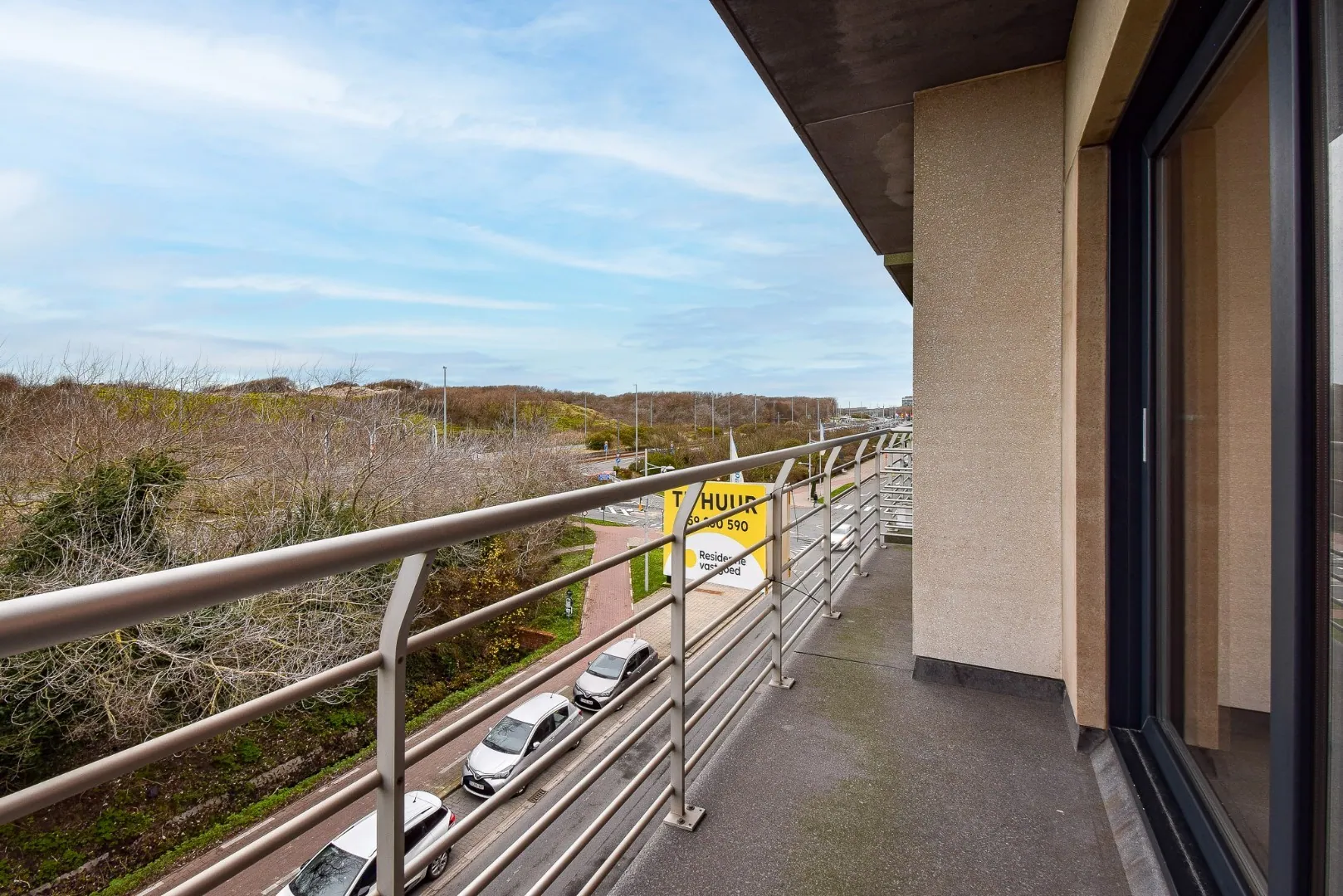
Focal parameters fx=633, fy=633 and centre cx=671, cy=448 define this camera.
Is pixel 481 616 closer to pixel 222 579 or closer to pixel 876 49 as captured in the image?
pixel 222 579

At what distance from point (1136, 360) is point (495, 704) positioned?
6.54 ft

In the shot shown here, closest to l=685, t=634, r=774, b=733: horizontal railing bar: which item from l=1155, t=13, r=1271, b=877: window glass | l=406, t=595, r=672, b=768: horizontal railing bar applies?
l=406, t=595, r=672, b=768: horizontal railing bar

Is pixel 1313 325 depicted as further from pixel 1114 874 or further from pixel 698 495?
pixel 1114 874

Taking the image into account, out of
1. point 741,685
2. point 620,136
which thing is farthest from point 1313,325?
point 620,136

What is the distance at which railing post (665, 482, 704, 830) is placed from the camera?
1.52 meters

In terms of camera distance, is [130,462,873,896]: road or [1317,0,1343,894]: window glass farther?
[130,462,873,896]: road

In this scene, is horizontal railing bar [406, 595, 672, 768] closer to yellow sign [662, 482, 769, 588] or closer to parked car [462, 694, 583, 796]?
yellow sign [662, 482, 769, 588]

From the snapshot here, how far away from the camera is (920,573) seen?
103 inches

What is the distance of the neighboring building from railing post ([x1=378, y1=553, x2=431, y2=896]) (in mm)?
1223

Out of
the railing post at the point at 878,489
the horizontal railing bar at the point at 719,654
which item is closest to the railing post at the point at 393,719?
the horizontal railing bar at the point at 719,654

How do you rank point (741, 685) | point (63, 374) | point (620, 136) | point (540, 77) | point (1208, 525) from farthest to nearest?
point (620, 136) < point (540, 77) < point (63, 374) < point (741, 685) < point (1208, 525)

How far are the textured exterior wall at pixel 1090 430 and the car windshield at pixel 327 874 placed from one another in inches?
171

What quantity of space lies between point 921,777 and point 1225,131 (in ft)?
5.97

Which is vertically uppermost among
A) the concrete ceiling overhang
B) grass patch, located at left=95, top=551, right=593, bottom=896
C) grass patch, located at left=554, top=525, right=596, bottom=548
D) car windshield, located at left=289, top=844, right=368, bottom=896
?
the concrete ceiling overhang
